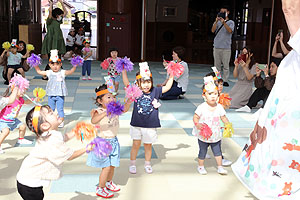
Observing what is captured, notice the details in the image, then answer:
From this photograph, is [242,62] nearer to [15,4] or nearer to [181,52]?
[181,52]

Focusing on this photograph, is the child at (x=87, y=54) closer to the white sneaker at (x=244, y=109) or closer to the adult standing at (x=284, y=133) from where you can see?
the white sneaker at (x=244, y=109)

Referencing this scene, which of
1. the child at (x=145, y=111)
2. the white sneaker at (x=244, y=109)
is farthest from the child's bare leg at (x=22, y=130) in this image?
the white sneaker at (x=244, y=109)

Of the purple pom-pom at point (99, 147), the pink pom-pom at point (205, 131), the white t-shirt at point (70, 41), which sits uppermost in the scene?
the white t-shirt at point (70, 41)

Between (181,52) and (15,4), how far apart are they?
33.4 feet

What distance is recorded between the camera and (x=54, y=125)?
327cm

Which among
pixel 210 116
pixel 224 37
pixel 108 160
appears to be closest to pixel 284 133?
pixel 210 116

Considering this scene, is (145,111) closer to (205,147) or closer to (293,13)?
(205,147)

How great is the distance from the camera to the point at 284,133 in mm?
3645

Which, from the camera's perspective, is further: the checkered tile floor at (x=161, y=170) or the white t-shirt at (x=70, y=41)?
the white t-shirt at (x=70, y=41)

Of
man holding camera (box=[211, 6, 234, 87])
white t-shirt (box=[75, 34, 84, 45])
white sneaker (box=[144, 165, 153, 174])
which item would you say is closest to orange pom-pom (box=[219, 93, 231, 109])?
white sneaker (box=[144, 165, 153, 174])

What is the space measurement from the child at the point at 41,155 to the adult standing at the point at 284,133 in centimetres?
172

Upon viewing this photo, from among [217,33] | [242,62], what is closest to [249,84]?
[242,62]

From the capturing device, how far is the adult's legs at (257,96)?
8.09 m

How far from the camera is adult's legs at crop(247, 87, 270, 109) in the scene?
809cm
